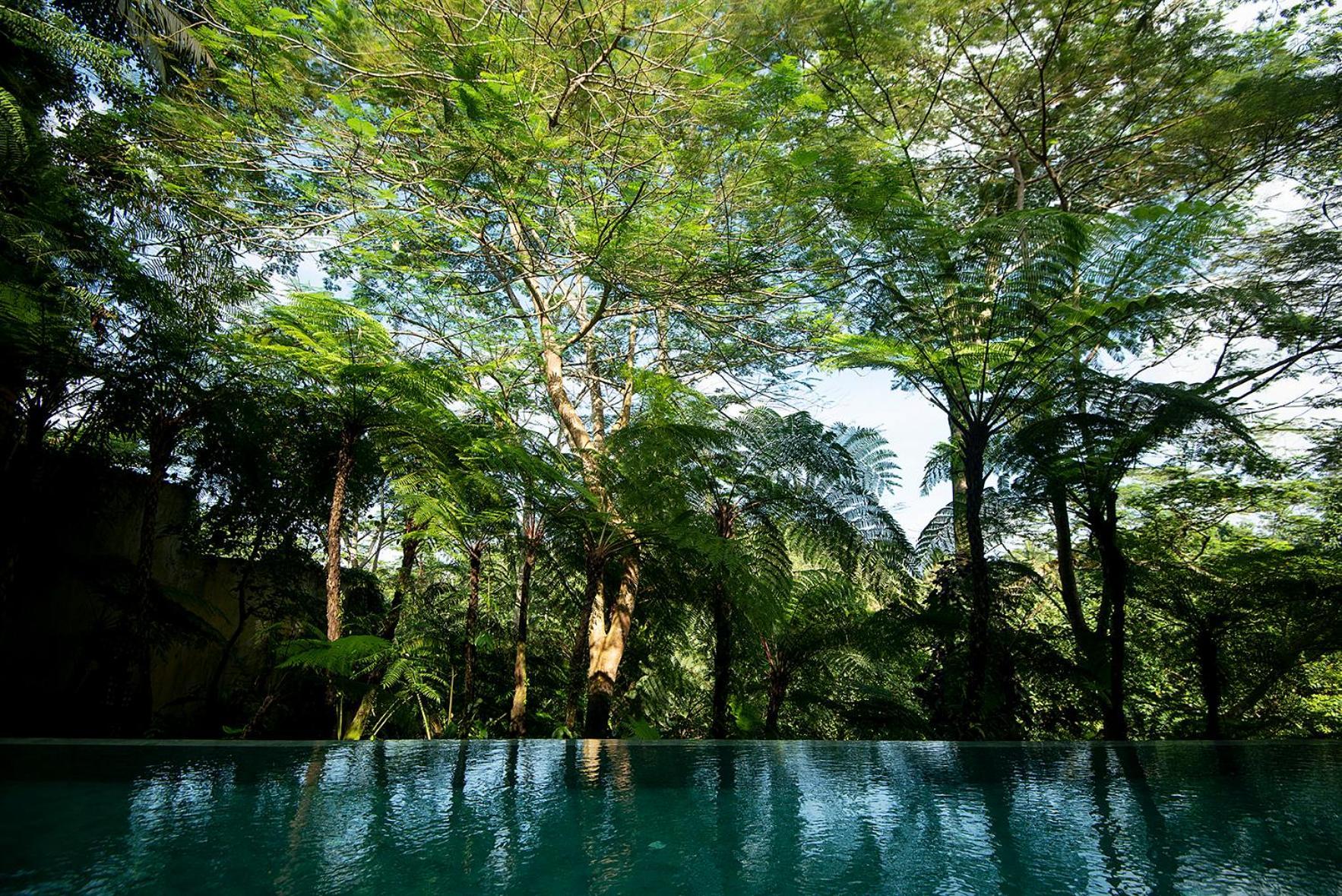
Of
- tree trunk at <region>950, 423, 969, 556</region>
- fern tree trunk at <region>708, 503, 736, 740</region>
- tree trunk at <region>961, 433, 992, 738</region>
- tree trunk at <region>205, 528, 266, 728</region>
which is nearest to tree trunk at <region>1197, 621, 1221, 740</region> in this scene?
tree trunk at <region>950, 423, 969, 556</region>

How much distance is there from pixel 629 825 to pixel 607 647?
181 inches

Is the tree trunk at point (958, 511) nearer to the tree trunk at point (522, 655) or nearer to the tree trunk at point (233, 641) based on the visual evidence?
the tree trunk at point (522, 655)

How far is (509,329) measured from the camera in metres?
7.10

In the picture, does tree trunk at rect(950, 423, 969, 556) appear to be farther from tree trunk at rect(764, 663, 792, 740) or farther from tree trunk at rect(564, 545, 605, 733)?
tree trunk at rect(564, 545, 605, 733)

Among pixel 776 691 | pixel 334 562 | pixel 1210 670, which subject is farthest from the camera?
pixel 776 691

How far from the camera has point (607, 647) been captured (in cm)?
557

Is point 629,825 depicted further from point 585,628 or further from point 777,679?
point 777,679

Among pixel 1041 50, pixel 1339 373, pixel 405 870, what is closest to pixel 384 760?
pixel 405 870

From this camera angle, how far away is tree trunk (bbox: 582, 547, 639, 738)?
5141 millimetres

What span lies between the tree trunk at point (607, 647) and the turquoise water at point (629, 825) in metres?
3.47

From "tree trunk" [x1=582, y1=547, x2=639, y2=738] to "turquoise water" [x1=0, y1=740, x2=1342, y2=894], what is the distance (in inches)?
137

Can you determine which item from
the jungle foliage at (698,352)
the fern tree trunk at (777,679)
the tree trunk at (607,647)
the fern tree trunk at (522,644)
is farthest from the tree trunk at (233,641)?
the fern tree trunk at (777,679)

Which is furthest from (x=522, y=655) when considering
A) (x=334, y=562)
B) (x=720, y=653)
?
Result: (x=334, y=562)

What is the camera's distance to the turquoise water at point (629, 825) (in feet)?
2.80
